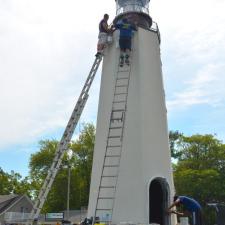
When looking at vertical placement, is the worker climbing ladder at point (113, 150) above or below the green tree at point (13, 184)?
below

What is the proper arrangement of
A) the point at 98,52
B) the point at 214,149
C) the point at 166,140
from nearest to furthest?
the point at 166,140 → the point at 98,52 → the point at 214,149

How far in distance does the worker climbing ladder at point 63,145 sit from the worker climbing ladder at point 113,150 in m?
1.36

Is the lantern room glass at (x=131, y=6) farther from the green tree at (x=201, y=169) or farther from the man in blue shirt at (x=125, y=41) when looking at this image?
the green tree at (x=201, y=169)

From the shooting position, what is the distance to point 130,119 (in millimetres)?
15086

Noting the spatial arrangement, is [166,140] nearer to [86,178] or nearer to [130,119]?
[130,119]

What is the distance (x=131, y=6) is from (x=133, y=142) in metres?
6.48

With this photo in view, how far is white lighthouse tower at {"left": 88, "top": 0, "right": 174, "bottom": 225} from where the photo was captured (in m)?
14.2

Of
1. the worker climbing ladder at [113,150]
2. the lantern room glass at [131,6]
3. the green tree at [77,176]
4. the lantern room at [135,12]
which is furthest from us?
the green tree at [77,176]

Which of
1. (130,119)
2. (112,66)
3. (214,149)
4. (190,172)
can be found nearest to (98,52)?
(112,66)

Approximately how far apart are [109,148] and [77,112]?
2270mm

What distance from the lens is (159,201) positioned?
51.1 ft

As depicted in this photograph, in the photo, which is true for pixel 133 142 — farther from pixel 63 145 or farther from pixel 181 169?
pixel 181 169

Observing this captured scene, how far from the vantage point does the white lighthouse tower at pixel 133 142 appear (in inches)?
559

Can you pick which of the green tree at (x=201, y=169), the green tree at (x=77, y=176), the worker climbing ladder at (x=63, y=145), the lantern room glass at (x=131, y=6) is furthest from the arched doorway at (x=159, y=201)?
the green tree at (x=77, y=176)
